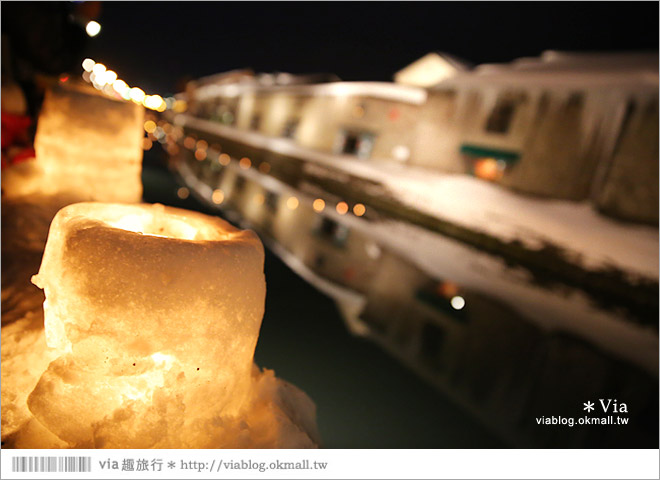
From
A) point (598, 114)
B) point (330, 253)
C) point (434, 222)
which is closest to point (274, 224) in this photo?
point (330, 253)

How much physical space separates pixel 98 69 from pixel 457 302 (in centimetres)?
1148

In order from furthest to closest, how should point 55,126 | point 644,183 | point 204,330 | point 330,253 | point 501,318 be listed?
point 644,183 < point 330,253 < point 501,318 < point 55,126 < point 204,330

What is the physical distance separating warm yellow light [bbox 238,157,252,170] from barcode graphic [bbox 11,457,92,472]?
51.9ft

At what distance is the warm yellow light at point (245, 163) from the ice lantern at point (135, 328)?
51.5 ft

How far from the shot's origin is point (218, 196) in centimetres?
1301

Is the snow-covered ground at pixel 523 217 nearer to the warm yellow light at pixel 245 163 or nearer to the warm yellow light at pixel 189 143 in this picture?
the warm yellow light at pixel 245 163

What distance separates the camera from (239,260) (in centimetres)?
164

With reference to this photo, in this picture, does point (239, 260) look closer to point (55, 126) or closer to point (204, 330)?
point (204, 330)

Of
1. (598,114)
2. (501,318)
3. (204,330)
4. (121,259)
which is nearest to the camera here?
(121,259)

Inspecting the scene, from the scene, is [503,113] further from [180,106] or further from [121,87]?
[180,106]

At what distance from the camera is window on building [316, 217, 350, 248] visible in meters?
7.94

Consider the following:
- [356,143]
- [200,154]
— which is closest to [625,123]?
[356,143]

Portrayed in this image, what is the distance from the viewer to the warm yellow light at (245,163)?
55.3 ft

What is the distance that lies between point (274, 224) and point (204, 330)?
26.8 ft
